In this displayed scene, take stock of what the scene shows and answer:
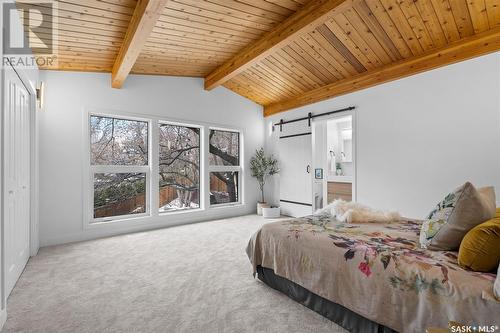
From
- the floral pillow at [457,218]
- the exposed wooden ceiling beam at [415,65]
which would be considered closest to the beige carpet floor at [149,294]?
the floral pillow at [457,218]

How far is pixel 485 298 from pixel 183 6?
3388 mm

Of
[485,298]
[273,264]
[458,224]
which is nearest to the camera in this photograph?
[485,298]

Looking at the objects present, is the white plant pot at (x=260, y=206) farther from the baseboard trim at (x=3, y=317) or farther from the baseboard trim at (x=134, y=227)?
the baseboard trim at (x=3, y=317)

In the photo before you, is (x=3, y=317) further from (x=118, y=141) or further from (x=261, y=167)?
(x=261, y=167)

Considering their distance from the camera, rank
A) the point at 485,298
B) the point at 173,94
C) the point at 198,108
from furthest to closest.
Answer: the point at 198,108, the point at 173,94, the point at 485,298

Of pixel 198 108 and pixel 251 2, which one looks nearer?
pixel 251 2

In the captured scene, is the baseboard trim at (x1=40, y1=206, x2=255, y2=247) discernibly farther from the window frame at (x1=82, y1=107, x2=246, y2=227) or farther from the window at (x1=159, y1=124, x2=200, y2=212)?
the window at (x1=159, y1=124, x2=200, y2=212)

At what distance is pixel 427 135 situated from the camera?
3.41m

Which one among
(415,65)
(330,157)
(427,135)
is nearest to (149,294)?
(427,135)

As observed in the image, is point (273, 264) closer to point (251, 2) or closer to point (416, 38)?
point (251, 2)

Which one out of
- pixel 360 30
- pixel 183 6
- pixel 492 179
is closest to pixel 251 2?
pixel 183 6

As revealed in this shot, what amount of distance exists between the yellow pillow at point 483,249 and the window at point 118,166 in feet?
14.0

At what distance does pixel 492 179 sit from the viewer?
2.90 m

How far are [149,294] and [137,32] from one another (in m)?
2.56
